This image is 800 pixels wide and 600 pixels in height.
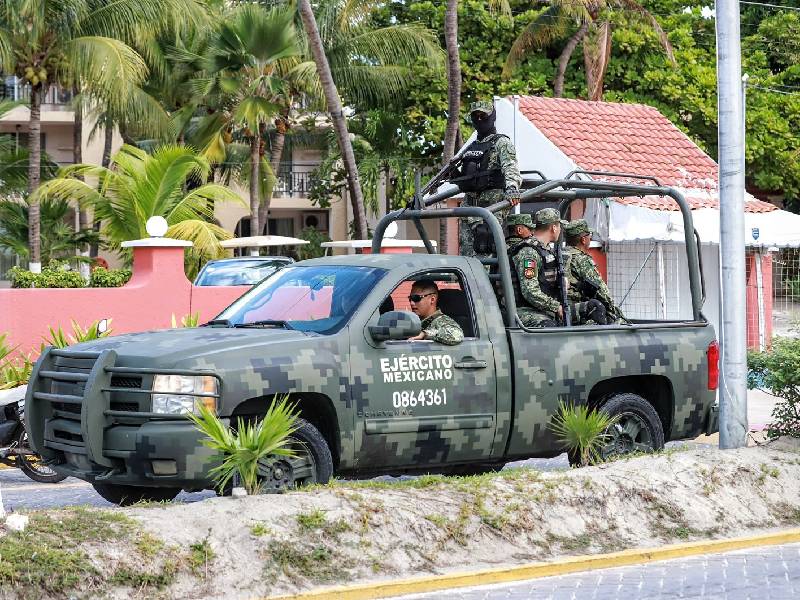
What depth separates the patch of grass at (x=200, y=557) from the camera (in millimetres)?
7398

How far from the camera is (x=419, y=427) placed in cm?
949

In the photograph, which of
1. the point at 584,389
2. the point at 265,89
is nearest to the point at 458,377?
the point at 584,389

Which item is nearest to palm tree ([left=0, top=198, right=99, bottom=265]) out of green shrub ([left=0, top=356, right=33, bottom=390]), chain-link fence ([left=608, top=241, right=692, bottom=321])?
chain-link fence ([left=608, top=241, right=692, bottom=321])

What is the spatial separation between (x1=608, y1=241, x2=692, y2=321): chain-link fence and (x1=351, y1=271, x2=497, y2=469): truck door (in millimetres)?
11468

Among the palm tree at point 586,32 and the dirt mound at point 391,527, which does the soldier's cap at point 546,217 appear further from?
the palm tree at point 586,32

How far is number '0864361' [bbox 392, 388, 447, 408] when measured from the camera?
941cm

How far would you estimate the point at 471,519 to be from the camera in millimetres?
8539

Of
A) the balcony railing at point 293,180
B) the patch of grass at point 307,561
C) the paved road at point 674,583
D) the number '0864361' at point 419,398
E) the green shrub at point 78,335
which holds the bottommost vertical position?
the paved road at point 674,583

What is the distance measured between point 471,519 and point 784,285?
1527 centimetres

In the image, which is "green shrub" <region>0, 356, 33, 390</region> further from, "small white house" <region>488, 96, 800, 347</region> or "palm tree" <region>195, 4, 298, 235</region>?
"palm tree" <region>195, 4, 298, 235</region>

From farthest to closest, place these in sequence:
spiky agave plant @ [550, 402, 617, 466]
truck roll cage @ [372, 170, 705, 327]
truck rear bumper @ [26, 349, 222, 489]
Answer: truck roll cage @ [372, 170, 705, 327] < spiky agave plant @ [550, 402, 617, 466] < truck rear bumper @ [26, 349, 222, 489]

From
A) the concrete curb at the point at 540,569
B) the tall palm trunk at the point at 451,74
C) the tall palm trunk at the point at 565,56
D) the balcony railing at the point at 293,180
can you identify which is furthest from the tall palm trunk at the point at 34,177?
the concrete curb at the point at 540,569

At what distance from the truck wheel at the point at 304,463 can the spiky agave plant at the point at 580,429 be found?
6.32ft

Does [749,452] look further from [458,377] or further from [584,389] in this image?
[458,377]
